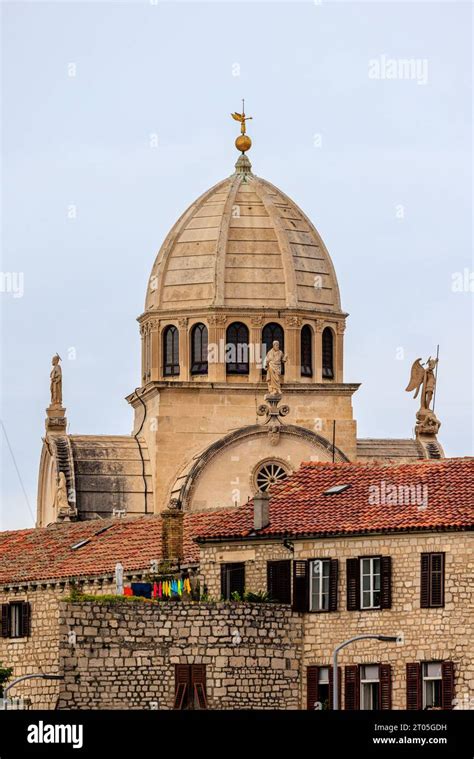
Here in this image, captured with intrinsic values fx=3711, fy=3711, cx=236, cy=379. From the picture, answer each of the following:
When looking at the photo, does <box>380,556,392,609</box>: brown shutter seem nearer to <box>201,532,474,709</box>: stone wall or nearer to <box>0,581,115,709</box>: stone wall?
<box>201,532,474,709</box>: stone wall

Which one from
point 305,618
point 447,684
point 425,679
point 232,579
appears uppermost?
point 232,579

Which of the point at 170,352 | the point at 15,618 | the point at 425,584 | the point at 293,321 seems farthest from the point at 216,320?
the point at 425,584

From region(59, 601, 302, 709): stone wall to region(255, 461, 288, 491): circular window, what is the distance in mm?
43492

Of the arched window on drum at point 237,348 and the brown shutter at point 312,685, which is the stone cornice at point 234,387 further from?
the brown shutter at point 312,685

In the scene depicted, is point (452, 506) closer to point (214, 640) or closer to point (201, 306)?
point (214, 640)

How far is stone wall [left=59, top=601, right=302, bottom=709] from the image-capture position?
93125mm

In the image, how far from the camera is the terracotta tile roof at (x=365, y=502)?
315ft

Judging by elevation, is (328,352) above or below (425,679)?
above

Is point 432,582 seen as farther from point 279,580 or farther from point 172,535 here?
point 172,535

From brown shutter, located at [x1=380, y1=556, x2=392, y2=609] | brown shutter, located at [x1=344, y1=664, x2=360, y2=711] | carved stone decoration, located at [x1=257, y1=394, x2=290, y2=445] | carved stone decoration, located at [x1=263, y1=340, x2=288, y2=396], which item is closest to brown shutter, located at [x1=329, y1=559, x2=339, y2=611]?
brown shutter, located at [x1=380, y1=556, x2=392, y2=609]

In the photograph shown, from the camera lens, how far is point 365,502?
325ft

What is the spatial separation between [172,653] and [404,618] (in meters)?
5.96

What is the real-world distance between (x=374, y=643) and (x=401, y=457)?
51.4 m
